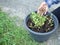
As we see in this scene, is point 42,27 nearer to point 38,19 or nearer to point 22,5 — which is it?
point 38,19

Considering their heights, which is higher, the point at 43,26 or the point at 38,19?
the point at 38,19

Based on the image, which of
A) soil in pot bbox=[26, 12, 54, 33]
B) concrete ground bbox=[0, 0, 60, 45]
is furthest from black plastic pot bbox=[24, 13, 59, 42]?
concrete ground bbox=[0, 0, 60, 45]

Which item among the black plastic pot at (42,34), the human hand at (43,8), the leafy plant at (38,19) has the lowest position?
the black plastic pot at (42,34)

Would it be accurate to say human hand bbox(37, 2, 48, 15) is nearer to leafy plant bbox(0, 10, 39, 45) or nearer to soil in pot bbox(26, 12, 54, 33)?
soil in pot bbox(26, 12, 54, 33)

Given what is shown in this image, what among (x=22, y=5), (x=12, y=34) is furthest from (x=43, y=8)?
(x=22, y=5)

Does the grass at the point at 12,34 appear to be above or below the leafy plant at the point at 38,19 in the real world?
below

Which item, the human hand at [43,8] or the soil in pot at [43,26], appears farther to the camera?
the soil in pot at [43,26]

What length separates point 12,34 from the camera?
297 cm

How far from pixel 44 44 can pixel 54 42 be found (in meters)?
0.15

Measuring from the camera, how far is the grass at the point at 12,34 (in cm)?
289

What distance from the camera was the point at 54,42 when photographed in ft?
9.66

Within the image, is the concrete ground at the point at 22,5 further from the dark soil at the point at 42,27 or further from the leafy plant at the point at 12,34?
the dark soil at the point at 42,27

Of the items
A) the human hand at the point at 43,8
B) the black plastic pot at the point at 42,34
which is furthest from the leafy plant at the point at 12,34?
the human hand at the point at 43,8

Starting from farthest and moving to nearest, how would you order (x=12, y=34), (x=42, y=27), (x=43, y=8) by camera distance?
(x=12, y=34), (x=42, y=27), (x=43, y=8)
